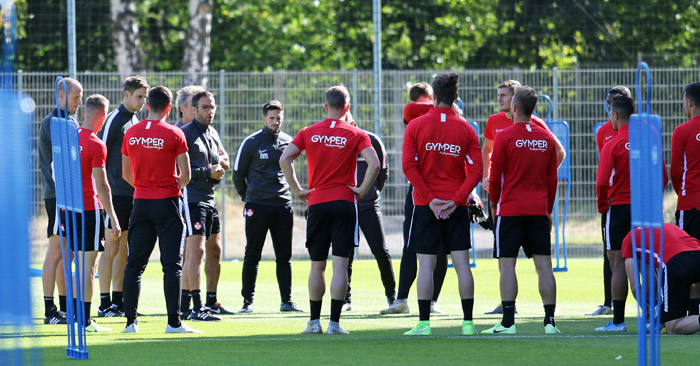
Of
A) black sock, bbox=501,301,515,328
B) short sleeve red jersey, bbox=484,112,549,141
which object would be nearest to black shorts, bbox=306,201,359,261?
black sock, bbox=501,301,515,328

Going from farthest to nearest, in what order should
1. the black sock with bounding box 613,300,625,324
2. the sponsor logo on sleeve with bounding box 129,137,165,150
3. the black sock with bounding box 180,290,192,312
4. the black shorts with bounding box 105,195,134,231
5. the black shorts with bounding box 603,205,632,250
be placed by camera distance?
the black shorts with bounding box 105,195,134,231, the black sock with bounding box 180,290,192,312, the black shorts with bounding box 603,205,632,250, the black sock with bounding box 613,300,625,324, the sponsor logo on sleeve with bounding box 129,137,165,150

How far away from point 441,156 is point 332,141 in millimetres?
820

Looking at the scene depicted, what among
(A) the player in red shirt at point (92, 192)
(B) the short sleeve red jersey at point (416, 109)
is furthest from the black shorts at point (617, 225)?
(A) the player in red shirt at point (92, 192)

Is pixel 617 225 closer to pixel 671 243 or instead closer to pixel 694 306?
pixel 671 243

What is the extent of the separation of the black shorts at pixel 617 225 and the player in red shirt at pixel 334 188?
1940mm

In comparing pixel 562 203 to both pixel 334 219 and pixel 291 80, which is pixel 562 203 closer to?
pixel 291 80

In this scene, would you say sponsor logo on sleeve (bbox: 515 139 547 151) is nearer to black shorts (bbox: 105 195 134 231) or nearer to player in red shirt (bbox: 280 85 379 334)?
player in red shirt (bbox: 280 85 379 334)

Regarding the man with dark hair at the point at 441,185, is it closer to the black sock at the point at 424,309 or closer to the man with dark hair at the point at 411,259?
the black sock at the point at 424,309

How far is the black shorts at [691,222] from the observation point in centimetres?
840

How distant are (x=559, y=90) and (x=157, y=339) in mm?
9943

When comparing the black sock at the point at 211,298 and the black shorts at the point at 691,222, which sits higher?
the black shorts at the point at 691,222

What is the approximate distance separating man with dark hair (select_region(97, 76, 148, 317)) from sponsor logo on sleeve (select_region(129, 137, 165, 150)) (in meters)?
1.39

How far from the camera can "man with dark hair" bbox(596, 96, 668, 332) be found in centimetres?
823

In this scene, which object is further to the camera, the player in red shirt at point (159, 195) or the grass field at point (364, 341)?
the player in red shirt at point (159, 195)
